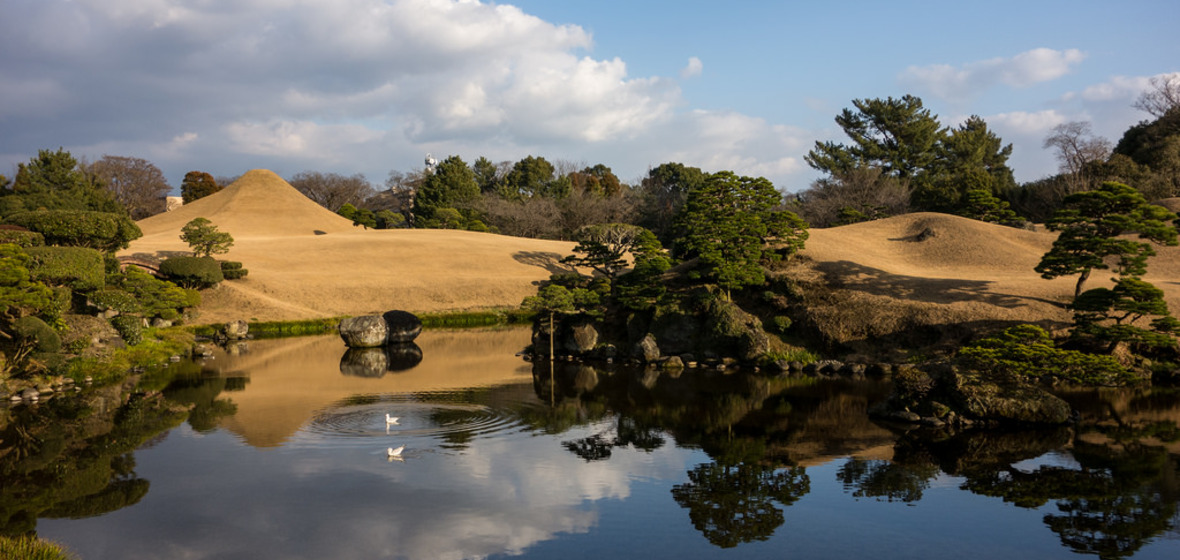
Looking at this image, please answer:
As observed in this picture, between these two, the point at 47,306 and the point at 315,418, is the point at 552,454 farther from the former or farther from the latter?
the point at 47,306

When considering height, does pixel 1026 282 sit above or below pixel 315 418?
above

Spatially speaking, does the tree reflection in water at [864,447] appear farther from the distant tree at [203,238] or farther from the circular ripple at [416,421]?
the distant tree at [203,238]

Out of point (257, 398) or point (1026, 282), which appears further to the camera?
point (1026, 282)

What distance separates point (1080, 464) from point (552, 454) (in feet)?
34.4

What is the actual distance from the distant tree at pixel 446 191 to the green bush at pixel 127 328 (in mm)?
57999

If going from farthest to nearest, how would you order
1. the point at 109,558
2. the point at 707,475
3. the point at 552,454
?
1. the point at 552,454
2. the point at 707,475
3. the point at 109,558

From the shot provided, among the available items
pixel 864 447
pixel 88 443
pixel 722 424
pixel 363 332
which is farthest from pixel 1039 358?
pixel 363 332

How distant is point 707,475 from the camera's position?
13.3 meters

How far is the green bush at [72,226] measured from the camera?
33.2 m

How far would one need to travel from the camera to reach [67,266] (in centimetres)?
2514

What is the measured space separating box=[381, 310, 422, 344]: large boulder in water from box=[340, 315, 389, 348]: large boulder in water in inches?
29.0

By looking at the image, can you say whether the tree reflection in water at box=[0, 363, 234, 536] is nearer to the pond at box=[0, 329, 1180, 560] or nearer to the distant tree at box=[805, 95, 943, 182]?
the pond at box=[0, 329, 1180, 560]

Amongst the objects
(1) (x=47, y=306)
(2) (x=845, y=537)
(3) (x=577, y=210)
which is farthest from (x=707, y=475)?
(3) (x=577, y=210)

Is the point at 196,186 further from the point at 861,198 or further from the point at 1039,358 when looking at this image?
the point at 1039,358
